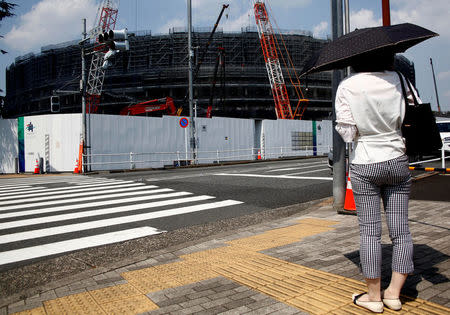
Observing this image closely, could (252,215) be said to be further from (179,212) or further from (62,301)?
(62,301)

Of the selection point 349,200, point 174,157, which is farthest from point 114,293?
point 174,157

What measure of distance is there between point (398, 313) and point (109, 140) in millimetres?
21118

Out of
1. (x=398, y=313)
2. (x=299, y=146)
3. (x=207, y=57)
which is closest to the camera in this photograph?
(x=398, y=313)

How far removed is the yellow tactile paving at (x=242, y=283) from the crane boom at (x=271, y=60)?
52.7 m

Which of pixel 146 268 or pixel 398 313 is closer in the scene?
pixel 398 313

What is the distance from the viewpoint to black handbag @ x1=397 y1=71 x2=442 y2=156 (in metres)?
2.50

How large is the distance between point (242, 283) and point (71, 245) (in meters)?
2.88

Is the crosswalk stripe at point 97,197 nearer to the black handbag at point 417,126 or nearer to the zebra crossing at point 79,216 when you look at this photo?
the zebra crossing at point 79,216

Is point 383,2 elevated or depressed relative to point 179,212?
elevated

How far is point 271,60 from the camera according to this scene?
5716 centimetres

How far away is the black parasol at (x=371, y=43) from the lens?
243 cm

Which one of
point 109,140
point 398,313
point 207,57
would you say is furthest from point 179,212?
point 207,57

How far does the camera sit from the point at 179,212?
697 centimetres

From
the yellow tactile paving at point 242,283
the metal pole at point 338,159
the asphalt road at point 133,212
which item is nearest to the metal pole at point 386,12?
the metal pole at point 338,159
